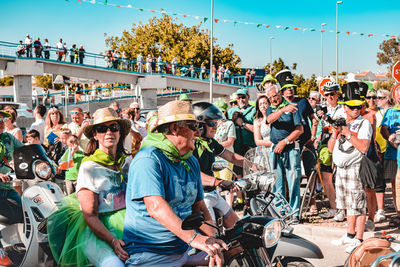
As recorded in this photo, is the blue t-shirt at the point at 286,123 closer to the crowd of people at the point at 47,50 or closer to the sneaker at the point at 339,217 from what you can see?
the sneaker at the point at 339,217

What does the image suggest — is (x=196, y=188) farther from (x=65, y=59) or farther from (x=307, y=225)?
(x=65, y=59)

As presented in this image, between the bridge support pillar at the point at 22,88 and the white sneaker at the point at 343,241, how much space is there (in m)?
26.2

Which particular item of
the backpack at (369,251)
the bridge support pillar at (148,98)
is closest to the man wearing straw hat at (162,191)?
the backpack at (369,251)

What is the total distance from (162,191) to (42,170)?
2224 mm

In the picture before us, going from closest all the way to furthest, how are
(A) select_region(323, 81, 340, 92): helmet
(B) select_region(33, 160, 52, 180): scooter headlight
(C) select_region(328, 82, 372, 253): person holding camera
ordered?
(B) select_region(33, 160, 52, 180): scooter headlight → (C) select_region(328, 82, 372, 253): person holding camera → (A) select_region(323, 81, 340, 92): helmet

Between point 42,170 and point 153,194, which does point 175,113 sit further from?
point 42,170

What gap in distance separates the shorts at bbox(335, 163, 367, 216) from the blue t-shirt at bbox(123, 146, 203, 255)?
318cm

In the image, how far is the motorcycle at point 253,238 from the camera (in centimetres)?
243

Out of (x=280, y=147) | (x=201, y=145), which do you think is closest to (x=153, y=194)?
(x=201, y=145)

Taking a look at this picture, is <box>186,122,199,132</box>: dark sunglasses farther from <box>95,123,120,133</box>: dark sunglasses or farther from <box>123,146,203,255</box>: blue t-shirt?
<box>95,123,120,133</box>: dark sunglasses

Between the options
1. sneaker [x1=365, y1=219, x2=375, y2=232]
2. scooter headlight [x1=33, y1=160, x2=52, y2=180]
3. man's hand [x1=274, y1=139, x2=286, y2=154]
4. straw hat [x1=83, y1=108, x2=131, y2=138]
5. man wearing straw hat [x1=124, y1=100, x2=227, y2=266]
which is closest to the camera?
man wearing straw hat [x1=124, y1=100, x2=227, y2=266]

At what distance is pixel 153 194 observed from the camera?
2.38 metres

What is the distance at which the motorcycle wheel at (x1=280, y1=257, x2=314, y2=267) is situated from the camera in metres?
2.95

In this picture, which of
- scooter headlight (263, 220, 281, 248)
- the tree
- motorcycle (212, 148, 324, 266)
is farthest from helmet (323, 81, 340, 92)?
the tree
